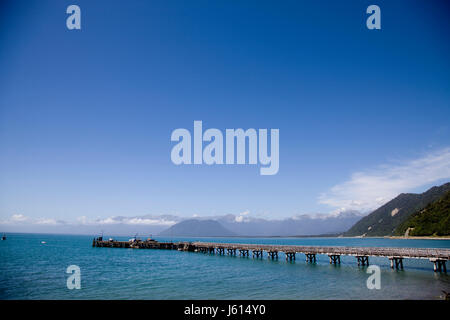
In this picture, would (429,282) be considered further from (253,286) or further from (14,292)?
(14,292)

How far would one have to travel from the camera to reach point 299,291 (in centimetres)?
2562

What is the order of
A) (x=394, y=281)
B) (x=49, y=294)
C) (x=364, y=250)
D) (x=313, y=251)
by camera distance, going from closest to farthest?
(x=49, y=294) → (x=394, y=281) → (x=364, y=250) → (x=313, y=251)

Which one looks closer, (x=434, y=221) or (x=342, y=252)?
(x=342, y=252)

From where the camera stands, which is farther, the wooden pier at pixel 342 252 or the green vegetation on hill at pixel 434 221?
the green vegetation on hill at pixel 434 221

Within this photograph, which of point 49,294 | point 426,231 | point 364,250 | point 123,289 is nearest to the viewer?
point 49,294

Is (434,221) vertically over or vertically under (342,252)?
under

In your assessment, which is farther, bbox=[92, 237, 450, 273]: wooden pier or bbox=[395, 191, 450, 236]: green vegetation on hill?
bbox=[395, 191, 450, 236]: green vegetation on hill
